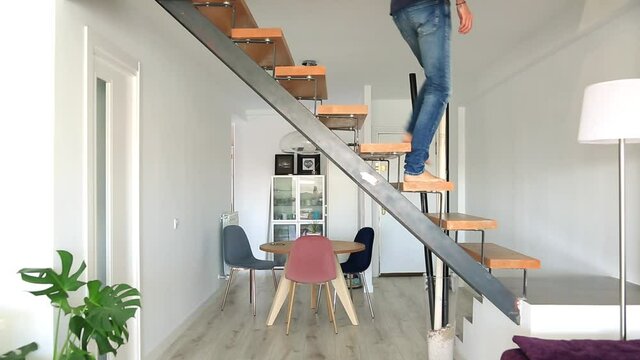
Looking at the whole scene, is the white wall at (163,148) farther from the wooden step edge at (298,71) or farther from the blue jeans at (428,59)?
the blue jeans at (428,59)

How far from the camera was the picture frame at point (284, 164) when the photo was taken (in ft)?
22.9

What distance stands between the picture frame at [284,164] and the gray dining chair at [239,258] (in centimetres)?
200

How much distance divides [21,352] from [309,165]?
5.29m

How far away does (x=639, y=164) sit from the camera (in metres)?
2.75

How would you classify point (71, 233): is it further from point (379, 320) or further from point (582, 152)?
point (582, 152)

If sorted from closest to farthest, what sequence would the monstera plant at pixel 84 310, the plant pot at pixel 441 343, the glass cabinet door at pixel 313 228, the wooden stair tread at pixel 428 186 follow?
the monstera plant at pixel 84 310 < the wooden stair tread at pixel 428 186 < the plant pot at pixel 441 343 < the glass cabinet door at pixel 313 228

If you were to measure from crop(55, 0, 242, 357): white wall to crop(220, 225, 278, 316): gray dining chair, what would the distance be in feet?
0.68

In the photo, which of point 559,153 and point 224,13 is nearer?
point 224,13

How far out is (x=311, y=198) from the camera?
6812 mm

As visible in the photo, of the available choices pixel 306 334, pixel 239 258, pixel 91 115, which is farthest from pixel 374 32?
pixel 239 258

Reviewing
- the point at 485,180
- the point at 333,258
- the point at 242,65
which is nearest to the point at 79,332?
the point at 242,65

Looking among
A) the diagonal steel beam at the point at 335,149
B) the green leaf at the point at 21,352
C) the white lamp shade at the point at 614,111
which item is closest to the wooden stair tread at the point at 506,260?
the diagonal steel beam at the point at 335,149

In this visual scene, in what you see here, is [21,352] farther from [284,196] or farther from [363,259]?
[284,196]

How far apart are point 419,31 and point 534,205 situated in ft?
7.96
